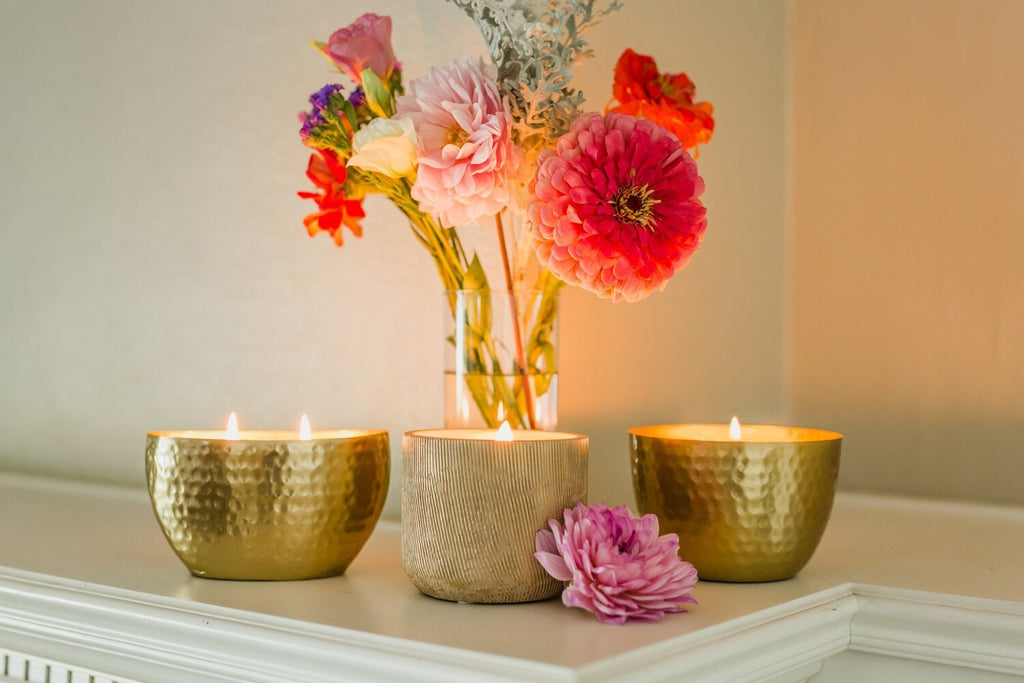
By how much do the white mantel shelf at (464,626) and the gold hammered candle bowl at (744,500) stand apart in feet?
0.06

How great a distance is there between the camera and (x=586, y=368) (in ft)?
3.05

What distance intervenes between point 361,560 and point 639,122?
13.5 inches

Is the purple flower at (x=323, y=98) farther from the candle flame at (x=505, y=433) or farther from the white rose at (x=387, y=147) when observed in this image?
the candle flame at (x=505, y=433)

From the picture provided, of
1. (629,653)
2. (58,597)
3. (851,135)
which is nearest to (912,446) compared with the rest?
(851,135)

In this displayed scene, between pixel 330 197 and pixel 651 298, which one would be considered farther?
pixel 651 298

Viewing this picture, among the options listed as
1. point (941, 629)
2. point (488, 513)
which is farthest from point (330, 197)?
point (941, 629)

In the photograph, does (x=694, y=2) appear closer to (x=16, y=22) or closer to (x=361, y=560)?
(x=361, y=560)

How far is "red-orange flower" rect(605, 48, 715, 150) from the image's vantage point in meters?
0.74

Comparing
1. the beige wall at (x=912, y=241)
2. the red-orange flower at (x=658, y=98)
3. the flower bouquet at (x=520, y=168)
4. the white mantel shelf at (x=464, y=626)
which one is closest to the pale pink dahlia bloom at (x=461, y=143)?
the flower bouquet at (x=520, y=168)

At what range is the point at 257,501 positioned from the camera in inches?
24.9

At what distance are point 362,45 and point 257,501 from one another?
301 millimetres

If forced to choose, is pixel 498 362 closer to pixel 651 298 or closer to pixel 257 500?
pixel 257 500

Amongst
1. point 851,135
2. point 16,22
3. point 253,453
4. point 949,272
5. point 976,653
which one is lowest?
point 976,653

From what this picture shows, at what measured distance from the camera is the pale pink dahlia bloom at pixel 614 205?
2.08 feet
